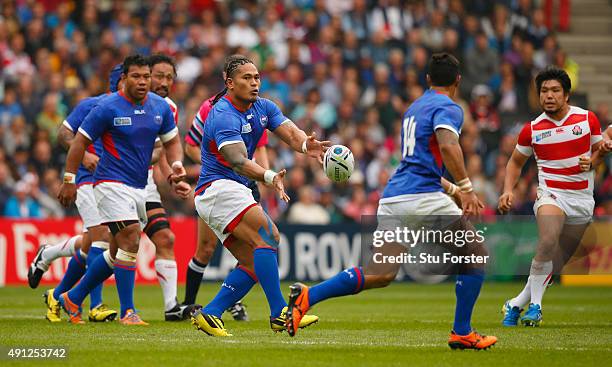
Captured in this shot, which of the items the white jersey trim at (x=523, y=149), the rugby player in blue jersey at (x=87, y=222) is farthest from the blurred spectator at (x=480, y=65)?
the rugby player in blue jersey at (x=87, y=222)

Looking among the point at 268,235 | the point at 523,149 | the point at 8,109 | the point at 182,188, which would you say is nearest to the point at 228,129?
the point at 268,235

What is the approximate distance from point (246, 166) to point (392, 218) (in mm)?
1316

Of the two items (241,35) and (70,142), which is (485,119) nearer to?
(241,35)

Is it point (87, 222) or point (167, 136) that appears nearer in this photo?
point (167, 136)

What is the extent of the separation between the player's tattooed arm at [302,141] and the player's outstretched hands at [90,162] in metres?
2.55

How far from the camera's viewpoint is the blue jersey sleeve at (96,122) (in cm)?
1164

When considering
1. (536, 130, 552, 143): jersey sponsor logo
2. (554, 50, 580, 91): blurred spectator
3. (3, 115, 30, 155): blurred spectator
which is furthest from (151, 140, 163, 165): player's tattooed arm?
(554, 50, 580, 91): blurred spectator

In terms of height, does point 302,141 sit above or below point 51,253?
above

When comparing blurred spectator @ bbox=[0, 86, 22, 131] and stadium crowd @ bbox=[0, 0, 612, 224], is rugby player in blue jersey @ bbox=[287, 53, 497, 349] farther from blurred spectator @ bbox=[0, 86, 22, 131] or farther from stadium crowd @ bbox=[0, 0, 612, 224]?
blurred spectator @ bbox=[0, 86, 22, 131]

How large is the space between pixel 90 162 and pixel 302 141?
9.66 ft

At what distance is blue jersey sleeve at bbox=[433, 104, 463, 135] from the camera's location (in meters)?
9.39

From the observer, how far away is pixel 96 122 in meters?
11.7

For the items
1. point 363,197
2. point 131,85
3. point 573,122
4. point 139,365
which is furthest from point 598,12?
point 139,365

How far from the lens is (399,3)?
26.8 meters
